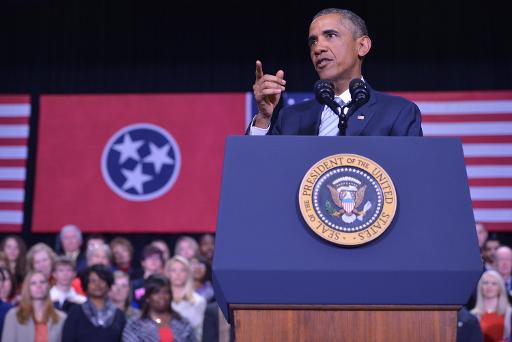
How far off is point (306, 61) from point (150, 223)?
244cm

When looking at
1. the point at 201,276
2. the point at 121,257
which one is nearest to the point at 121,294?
the point at 201,276

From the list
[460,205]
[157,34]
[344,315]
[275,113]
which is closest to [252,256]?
[344,315]

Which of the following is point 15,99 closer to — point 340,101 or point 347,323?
point 340,101

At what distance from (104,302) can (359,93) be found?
3964 millimetres

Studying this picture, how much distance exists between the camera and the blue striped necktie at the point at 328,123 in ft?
7.34

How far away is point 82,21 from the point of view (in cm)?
975

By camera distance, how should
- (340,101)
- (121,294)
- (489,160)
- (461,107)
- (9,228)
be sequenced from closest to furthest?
1. (340,101)
2. (121,294)
3. (489,160)
4. (461,107)
5. (9,228)

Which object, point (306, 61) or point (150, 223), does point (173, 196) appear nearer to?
point (150, 223)

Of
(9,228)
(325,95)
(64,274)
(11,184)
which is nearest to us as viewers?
(325,95)

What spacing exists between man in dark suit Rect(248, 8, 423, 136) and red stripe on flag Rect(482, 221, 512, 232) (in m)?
6.67

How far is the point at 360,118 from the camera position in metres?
2.20

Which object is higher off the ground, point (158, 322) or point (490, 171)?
point (490, 171)

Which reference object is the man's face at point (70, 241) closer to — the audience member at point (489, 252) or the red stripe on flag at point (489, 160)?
the audience member at point (489, 252)

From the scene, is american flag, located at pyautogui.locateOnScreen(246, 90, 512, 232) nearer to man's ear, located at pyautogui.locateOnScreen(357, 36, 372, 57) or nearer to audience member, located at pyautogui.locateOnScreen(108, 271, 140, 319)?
audience member, located at pyautogui.locateOnScreen(108, 271, 140, 319)
